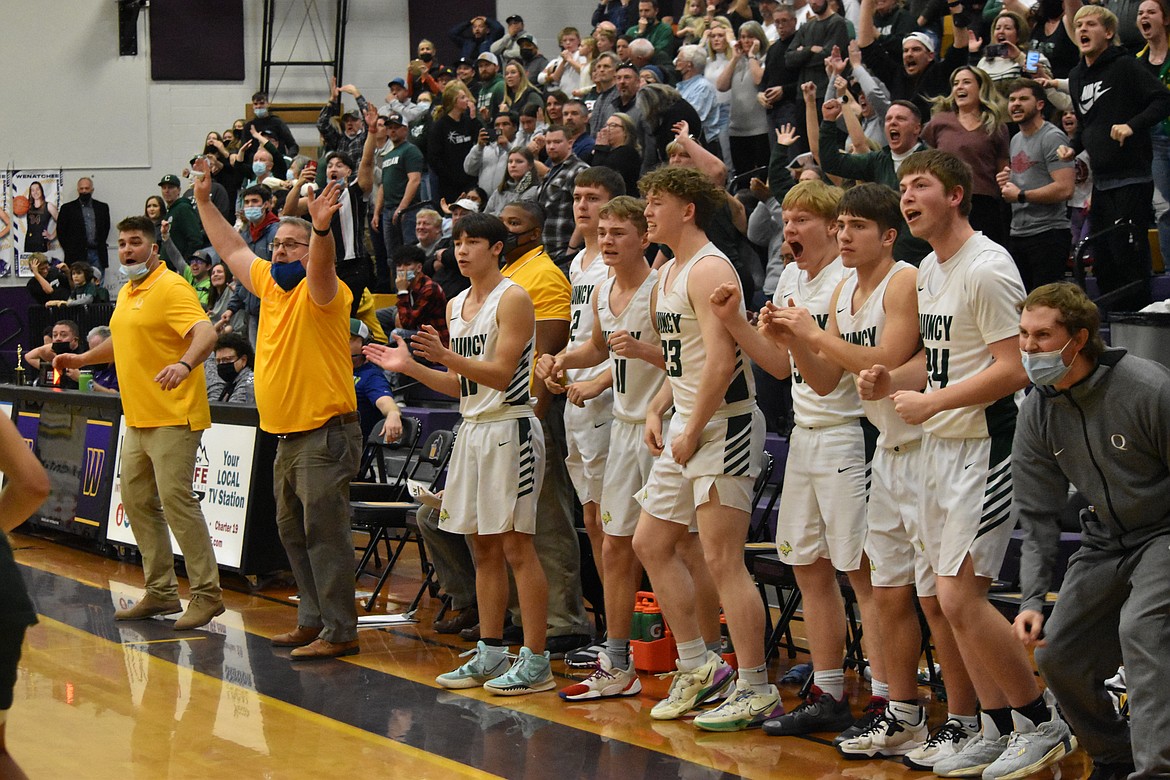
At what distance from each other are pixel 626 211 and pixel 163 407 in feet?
10.3

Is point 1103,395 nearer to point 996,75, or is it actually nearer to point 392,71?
point 996,75

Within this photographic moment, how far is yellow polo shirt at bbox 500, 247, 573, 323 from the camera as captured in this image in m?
7.20

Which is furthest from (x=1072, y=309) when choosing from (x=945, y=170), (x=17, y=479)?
(x=17, y=479)

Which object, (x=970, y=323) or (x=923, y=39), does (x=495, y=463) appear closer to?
(x=970, y=323)

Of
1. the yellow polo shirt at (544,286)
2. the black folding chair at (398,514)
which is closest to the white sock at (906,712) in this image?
the yellow polo shirt at (544,286)

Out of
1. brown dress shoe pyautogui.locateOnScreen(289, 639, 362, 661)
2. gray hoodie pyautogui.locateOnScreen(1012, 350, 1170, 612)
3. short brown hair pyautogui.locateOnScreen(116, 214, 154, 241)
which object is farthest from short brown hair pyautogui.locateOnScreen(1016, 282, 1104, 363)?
short brown hair pyautogui.locateOnScreen(116, 214, 154, 241)

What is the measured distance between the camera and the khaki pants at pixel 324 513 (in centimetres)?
698

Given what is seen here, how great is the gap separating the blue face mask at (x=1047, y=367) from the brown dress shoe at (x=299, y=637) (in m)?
4.13

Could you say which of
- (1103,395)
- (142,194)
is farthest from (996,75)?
(142,194)

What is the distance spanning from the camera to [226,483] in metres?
9.18

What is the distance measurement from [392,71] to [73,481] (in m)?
13.7

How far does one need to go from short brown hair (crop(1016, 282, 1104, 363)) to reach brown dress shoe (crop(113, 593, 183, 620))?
17.8ft

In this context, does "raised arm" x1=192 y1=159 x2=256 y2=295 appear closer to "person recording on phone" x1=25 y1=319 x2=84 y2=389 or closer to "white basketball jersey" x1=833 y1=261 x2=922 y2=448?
"white basketball jersey" x1=833 y1=261 x2=922 y2=448

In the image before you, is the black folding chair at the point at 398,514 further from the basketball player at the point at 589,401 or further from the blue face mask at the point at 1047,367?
the blue face mask at the point at 1047,367
